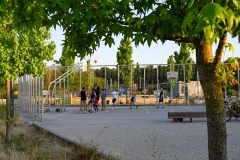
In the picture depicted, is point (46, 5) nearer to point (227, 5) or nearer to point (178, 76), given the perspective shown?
point (227, 5)

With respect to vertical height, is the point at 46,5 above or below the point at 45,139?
above

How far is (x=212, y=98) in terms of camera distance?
4.22 meters

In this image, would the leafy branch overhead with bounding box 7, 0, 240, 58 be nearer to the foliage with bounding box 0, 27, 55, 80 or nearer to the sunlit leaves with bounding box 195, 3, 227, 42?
the sunlit leaves with bounding box 195, 3, 227, 42

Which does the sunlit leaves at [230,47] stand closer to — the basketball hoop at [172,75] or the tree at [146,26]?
the tree at [146,26]

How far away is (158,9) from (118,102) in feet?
110

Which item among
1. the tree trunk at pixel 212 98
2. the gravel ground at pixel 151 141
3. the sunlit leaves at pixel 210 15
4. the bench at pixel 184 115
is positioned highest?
the sunlit leaves at pixel 210 15

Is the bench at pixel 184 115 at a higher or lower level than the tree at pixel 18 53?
lower

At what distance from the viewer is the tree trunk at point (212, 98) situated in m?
4.22

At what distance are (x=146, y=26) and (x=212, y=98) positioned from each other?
1232mm

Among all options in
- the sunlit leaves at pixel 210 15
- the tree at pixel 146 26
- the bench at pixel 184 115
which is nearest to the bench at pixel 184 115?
the bench at pixel 184 115

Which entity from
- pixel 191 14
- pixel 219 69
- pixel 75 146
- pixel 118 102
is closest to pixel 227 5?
pixel 191 14

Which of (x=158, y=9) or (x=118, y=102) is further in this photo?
(x=118, y=102)

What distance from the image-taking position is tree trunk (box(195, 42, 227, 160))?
13.8 ft

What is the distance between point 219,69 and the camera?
13.8 ft
